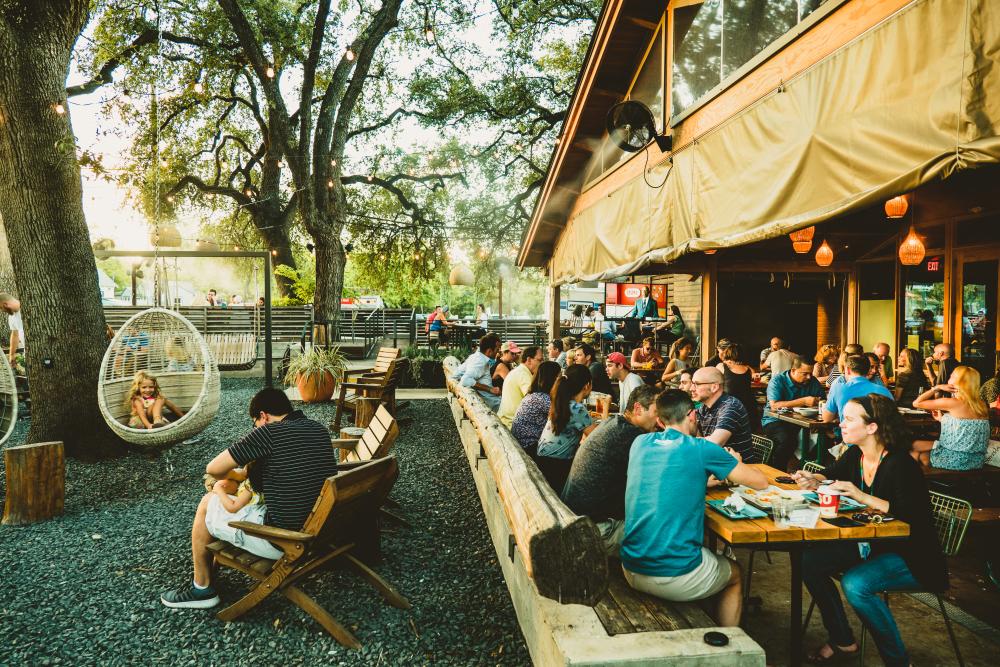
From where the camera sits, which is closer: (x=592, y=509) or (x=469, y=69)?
(x=592, y=509)

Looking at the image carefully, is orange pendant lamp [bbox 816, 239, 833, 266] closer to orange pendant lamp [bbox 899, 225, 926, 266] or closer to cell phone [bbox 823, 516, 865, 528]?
orange pendant lamp [bbox 899, 225, 926, 266]

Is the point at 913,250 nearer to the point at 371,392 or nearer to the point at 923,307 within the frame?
the point at 923,307

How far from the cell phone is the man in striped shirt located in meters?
2.91

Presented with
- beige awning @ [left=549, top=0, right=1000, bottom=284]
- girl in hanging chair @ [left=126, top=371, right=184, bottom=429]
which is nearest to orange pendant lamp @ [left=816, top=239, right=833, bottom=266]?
beige awning @ [left=549, top=0, right=1000, bottom=284]

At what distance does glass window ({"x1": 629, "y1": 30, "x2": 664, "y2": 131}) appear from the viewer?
7.34 m

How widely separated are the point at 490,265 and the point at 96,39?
12.1m

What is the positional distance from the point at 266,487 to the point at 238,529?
11.5 inches

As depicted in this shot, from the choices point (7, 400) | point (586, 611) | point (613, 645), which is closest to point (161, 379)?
point (7, 400)

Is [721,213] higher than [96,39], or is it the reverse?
[96,39]

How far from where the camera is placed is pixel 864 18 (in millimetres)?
3848

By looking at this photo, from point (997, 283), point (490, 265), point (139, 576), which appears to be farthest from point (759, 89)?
point (490, 265)

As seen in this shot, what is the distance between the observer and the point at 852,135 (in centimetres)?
343

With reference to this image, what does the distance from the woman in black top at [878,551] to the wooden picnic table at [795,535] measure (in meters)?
0.14

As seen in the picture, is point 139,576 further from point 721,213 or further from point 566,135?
point 566,135
